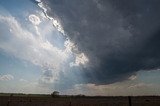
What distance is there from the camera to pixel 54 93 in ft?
447
